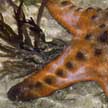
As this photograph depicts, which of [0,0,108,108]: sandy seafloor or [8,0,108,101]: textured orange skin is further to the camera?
[0,0,108,108]: sandy seafloor

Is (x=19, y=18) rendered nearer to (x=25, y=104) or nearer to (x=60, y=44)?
(x=60, y=44)

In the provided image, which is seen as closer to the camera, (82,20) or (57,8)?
(82,20)

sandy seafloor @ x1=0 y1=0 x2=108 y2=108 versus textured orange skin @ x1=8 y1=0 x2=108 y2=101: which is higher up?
textured orange skin @ x1=8 y1=0 x2=108 y2=101

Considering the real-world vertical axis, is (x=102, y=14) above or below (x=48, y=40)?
above

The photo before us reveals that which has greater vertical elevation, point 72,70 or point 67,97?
point 72,70

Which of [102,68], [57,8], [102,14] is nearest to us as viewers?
[102,68]

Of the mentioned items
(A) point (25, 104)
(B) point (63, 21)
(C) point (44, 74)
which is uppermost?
(B) point (63, 21)

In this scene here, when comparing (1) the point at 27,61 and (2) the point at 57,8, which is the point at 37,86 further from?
(2) the point at 57,8

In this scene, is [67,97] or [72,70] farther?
[67,97]

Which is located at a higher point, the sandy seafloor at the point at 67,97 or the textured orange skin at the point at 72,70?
the textured orange skin at the point at 72,70

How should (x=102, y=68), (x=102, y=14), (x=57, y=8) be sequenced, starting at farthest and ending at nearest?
(x=57, y=8), (x=102, y=14), (x=102, y=68)

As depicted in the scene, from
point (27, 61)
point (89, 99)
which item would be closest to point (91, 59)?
point (89, 99)
